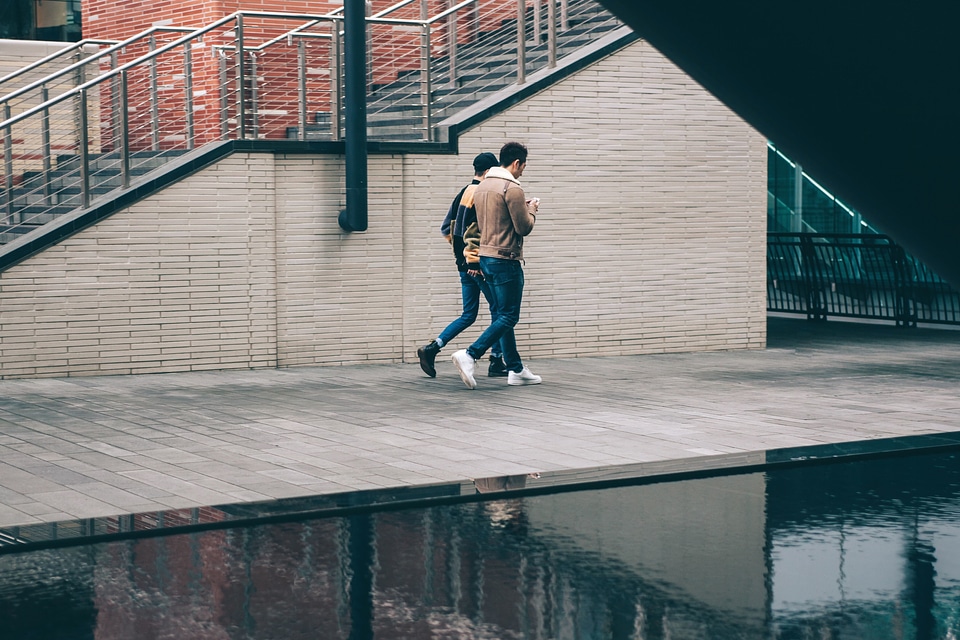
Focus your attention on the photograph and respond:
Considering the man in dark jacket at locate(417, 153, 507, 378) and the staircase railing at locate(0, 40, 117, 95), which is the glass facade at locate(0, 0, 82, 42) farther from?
the man in dark jacket at locate(417, 153, 507, 378)

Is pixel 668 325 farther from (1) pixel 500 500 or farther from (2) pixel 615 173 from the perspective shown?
(1) pixel 500 500

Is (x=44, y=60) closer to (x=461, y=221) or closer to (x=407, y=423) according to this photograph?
(x=461, y=221)

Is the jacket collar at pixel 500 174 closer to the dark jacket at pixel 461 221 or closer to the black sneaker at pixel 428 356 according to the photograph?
the dark jacket at pixel 461 221

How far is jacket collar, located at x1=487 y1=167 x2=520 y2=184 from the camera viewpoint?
1098 cm

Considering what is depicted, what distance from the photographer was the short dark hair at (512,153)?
1107 cm

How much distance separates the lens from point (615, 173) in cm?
1413

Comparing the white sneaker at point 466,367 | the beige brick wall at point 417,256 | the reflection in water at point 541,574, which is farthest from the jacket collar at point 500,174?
the reflection in water at point 541,574

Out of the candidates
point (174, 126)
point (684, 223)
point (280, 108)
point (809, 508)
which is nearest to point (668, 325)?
point (684, 223)

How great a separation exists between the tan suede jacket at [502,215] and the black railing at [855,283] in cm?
838

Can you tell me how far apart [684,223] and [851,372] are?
2705mm

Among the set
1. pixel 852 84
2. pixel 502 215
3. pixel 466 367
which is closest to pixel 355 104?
pixel 502 215

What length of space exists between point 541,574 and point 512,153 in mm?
6193

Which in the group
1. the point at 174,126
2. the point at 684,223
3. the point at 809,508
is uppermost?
the point at 174,126

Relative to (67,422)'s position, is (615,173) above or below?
above
